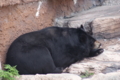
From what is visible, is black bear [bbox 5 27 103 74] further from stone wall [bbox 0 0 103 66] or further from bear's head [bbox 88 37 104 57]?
stone wall [bbox 0 0 103 66]

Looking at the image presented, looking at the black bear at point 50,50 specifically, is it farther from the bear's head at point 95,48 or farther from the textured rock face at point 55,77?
the textured rock face at point 55,77

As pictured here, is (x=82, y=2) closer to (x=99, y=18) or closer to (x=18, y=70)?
(x=99, y=18)

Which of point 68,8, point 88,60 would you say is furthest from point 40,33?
point 68,8

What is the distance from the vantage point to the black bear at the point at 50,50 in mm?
4039

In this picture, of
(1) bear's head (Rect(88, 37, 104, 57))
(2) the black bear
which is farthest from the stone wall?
(1) bear's head (Rect(88, 37, 104, 57))

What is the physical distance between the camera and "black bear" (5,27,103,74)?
4.04 meters

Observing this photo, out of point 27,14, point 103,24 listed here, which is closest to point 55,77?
point 27,14

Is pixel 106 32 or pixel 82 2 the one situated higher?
pixel 82 2

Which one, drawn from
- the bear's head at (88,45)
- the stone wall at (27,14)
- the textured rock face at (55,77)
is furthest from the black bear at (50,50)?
the textured rock face at (55,77)

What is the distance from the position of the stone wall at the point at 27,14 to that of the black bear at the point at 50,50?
277mm

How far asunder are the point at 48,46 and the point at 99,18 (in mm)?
1534

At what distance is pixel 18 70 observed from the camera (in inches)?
158

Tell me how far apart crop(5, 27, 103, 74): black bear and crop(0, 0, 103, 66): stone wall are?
28 centimetres

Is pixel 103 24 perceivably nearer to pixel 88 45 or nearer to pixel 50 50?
pixel 88 45
